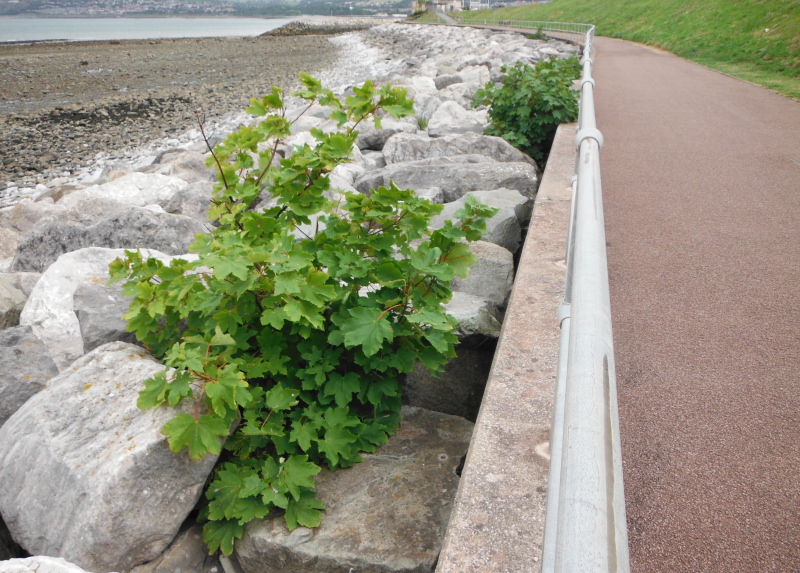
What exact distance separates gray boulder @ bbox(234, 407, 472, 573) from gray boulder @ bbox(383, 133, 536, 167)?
5127 millimetres

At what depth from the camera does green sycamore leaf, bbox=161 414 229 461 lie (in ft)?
8.75

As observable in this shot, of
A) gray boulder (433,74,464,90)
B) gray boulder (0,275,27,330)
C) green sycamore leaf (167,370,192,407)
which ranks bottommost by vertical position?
gray boulder (433,74,464,90)

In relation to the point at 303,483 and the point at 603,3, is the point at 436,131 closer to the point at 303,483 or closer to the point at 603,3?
the point at 303,483

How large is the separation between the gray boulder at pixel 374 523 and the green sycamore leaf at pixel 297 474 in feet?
0.58

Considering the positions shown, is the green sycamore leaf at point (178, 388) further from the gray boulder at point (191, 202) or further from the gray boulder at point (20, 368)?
the gray boulder at point (191, 202)

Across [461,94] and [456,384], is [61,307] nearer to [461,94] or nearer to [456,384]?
[456,384]

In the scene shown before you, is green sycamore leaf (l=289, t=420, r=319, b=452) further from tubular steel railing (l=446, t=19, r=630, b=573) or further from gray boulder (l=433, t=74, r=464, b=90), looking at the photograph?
gray boulder (l=433, t=74, r=464, b=90)

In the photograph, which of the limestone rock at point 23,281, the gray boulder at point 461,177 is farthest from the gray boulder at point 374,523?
the gray boulder at point 461,177

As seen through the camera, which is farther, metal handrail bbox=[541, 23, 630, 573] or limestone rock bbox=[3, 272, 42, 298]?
limestone rock bbox=[3, 272, 42, 298]

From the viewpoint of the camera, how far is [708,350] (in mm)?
3240

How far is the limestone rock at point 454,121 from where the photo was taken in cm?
952

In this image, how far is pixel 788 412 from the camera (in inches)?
108

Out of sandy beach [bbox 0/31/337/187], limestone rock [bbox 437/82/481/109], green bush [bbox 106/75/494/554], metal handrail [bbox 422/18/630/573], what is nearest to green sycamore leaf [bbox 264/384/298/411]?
green bush [bbox 106/75/494/554]

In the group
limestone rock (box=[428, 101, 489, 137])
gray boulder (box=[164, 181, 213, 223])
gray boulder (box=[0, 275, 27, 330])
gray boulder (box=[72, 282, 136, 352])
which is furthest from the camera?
limestone rock (box=[428, 101, 489, 137])
